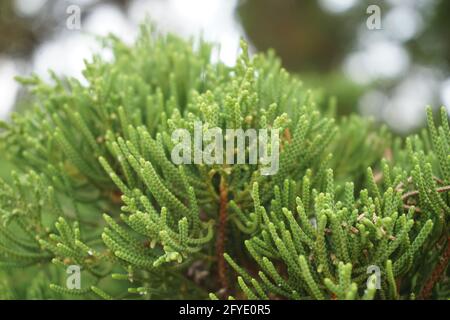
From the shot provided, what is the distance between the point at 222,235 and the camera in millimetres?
1389

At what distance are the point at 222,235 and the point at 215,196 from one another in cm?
12

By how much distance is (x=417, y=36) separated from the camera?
5387mm

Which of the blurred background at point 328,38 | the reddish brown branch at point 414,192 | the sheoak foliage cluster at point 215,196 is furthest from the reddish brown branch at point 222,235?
the blurred background at point 328,38

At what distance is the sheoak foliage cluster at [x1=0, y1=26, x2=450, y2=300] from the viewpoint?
1.18 meters

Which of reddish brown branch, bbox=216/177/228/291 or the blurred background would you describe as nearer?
reddish brown branch, bbox=216/177/228/291

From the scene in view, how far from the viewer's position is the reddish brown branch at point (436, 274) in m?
1.25

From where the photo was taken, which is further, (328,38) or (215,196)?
(328,38)

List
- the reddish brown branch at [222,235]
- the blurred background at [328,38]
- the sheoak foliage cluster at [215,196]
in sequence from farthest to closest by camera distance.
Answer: the blurred background at [328,38] → the reddish brown branch at [222,235] → the sheoak foliage cluster at [215,196]

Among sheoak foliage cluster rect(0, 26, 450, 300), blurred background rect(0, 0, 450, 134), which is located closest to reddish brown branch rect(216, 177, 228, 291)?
sheoak foliage cluster rect(0, 26, 450, 300)

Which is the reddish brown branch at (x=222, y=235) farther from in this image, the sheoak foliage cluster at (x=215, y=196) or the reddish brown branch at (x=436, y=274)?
the reddish brown branch at (x=436, y=274)

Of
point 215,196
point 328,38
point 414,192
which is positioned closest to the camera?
point 414,192

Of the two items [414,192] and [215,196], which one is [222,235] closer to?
[215,196]

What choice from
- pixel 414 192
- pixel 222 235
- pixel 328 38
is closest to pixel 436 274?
pixel 414 192

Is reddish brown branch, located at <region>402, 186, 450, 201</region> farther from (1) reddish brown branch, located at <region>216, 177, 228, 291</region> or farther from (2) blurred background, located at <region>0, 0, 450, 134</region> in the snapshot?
(2) blurred background, located at <region>0, 0, 450, 134</region>
